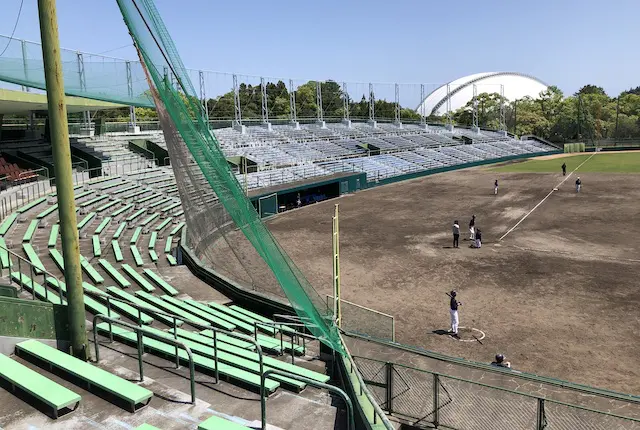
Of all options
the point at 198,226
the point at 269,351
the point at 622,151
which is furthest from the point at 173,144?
the point at 622,151

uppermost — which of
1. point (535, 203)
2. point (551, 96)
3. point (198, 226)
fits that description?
point (551, 96)

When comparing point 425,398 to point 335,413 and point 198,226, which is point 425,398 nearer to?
point 335,413

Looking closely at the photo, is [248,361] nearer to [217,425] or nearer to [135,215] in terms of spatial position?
[217,425]

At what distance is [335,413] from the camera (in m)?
7.05

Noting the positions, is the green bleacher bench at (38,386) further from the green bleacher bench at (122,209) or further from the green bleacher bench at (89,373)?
the green bleacher bench at (122,209)

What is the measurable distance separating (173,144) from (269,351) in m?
6.98

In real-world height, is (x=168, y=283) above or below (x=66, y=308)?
below

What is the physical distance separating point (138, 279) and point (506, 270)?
14133 mm

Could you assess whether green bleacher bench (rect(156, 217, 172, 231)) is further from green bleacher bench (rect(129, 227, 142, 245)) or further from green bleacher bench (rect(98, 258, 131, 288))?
green bleacher bench (rect(98, 258, 131, 288))

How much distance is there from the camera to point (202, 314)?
12.3 meters

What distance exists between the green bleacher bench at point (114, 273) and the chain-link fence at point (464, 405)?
27.1 feet

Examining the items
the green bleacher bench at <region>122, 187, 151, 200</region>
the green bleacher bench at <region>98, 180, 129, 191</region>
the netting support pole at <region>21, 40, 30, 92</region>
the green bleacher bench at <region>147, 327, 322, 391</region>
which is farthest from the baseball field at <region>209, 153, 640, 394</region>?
the netting support pole at <region>21, 40, 30, 92</region>

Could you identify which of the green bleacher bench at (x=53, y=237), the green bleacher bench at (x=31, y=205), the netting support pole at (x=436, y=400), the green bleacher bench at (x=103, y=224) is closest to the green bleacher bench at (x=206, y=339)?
the netting support pole at (x=436, y=400)

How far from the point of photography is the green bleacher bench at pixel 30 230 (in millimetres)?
16812
